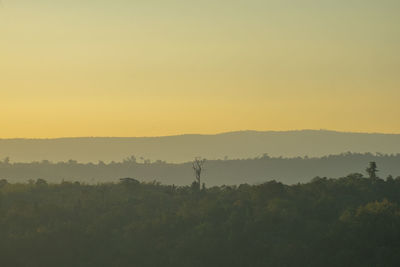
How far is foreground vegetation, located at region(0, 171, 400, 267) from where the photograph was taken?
108188mm

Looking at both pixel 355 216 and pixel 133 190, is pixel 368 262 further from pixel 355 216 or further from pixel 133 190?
pixel 133 190

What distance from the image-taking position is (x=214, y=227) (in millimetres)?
118062

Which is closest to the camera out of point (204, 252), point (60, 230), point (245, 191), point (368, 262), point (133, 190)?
point (368, 262)

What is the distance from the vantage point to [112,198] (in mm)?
136875

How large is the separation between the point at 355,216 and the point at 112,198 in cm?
3861

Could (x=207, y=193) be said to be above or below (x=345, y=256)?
above

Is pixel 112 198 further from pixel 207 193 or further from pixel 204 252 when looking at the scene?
pixel 204 252

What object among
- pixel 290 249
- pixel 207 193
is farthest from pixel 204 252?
pixel 207 193

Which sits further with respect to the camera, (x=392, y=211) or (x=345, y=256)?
(x=392, y=211)

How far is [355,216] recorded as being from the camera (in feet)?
373

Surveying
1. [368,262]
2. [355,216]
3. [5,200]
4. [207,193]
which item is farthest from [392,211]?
[5,200]

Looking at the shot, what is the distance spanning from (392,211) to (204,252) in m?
23.4

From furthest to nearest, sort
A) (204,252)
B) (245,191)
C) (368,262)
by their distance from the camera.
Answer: (245,191), (204,252), (368,262)

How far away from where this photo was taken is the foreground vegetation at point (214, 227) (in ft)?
355
